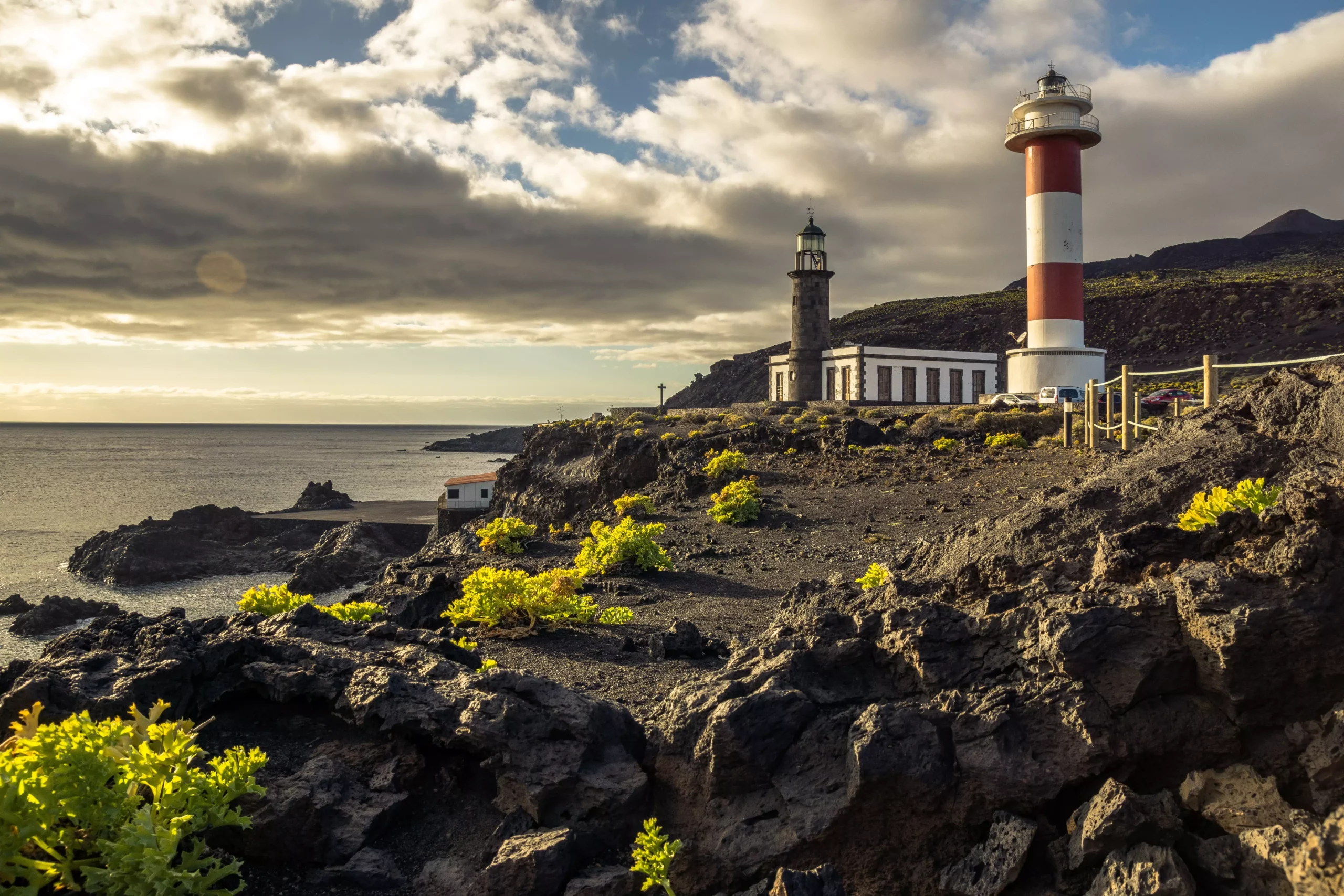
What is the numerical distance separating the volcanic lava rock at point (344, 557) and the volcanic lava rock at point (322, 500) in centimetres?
1127

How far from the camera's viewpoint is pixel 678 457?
25.3 meters

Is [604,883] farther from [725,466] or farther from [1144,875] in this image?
[725,466]

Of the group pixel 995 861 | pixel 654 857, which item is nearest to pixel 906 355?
pixel 995 861

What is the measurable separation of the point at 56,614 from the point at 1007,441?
2753cm

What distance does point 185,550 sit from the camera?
116ft

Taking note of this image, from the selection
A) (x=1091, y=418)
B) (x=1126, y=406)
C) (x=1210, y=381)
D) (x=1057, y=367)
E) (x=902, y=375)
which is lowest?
(x=1091, y=418)

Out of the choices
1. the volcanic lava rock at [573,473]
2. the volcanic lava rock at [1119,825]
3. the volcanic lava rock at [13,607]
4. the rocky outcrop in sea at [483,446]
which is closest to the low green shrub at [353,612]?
the volcanic lava rock at [1119,825]

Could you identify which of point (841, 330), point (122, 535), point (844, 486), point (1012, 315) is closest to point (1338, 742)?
point (844, 486)

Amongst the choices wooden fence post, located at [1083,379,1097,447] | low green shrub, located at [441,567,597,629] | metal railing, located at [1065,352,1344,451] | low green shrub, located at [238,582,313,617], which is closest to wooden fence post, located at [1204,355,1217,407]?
metal railing, located at [1065,352,1344,451]

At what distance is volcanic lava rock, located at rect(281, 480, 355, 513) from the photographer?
49375 millimetres

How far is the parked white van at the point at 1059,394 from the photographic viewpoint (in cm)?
2998

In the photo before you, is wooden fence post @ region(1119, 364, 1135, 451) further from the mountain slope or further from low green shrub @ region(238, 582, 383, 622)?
the mountain slope

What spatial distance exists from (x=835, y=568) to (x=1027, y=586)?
6804 mm

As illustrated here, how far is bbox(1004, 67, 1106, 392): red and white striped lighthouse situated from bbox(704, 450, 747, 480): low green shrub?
1601 centimetres
